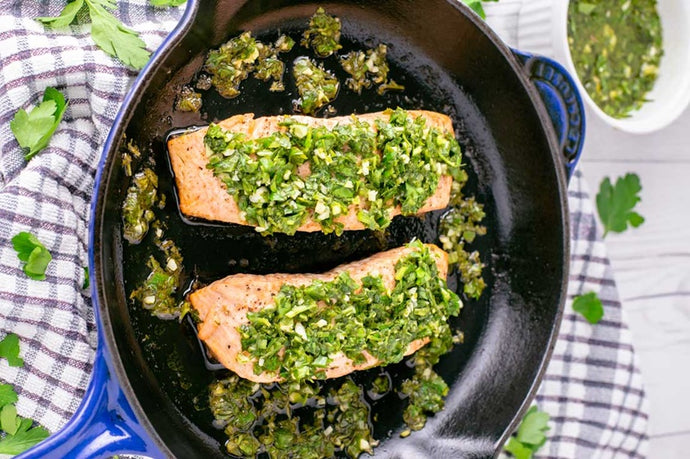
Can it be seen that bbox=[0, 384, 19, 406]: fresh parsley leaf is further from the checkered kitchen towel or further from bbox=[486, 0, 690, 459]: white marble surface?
bbox=[486, 0, 690, 459]: white marble surface

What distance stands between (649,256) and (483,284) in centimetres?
132

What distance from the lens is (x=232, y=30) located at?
12.0 feet

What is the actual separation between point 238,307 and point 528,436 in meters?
1.86

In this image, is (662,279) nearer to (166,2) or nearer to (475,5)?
(475,5)

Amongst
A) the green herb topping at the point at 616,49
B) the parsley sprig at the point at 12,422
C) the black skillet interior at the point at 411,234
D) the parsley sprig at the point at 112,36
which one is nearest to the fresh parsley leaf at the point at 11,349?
the parsley sprig at the point at 12,422

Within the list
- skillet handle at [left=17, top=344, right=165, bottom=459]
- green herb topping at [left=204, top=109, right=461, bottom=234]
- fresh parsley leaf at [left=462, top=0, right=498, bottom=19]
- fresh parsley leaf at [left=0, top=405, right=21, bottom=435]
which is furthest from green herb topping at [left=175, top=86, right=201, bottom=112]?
fresh parsley leaf at [left=0, top=405, right=21, bottom=435]

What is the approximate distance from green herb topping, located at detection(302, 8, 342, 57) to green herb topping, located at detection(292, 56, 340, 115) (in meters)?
0.08

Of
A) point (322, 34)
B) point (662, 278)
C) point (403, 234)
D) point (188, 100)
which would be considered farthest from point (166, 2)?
point (662, 278)

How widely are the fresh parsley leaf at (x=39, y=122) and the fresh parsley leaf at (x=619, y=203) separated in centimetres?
297

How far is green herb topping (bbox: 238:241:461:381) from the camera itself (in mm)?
3467

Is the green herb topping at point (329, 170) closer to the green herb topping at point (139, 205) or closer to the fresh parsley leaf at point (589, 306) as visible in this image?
the green herb topping at point (139, 205)

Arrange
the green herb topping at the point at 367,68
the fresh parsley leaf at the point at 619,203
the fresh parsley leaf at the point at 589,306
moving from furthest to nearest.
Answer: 1. the fresh parsley leaf at the point at 619,203
2. the fresh parsley leaf at the point at 589,306
3. the green herb topping at the point at 367,68

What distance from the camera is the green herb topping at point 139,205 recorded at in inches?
137

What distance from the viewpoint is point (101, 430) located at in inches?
122
